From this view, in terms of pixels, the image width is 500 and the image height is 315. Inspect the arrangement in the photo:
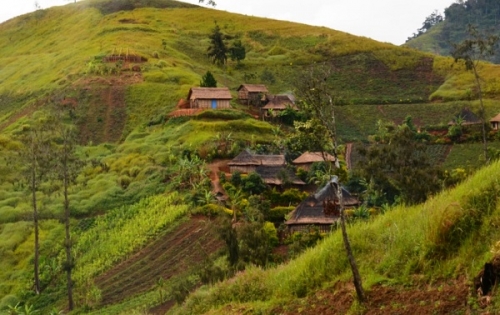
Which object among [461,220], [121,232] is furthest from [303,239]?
[461,220]

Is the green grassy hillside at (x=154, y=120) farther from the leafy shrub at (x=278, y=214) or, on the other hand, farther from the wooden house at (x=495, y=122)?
the wooden house at (x=495, y=122)

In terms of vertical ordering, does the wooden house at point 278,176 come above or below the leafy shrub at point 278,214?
above

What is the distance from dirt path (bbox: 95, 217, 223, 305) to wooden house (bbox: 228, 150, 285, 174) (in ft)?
27.0

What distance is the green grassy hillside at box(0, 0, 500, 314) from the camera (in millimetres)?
25053

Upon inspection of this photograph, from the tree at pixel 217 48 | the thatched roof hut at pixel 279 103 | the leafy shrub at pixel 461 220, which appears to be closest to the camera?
the leafy shrub at pixel 461 220

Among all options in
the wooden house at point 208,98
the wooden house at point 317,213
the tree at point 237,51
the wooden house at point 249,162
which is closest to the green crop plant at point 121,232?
the wooden house at point 249,162

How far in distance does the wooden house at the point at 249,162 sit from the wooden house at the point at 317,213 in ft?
29.0

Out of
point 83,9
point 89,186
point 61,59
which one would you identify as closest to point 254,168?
point 89,186

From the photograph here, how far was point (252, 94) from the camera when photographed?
222 ft

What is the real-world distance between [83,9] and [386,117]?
74755 mm

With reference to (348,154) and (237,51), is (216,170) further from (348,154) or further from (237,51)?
(237,51)

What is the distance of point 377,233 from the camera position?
11.6 m

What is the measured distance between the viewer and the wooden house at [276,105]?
63.5m

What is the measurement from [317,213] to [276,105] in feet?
95.4
